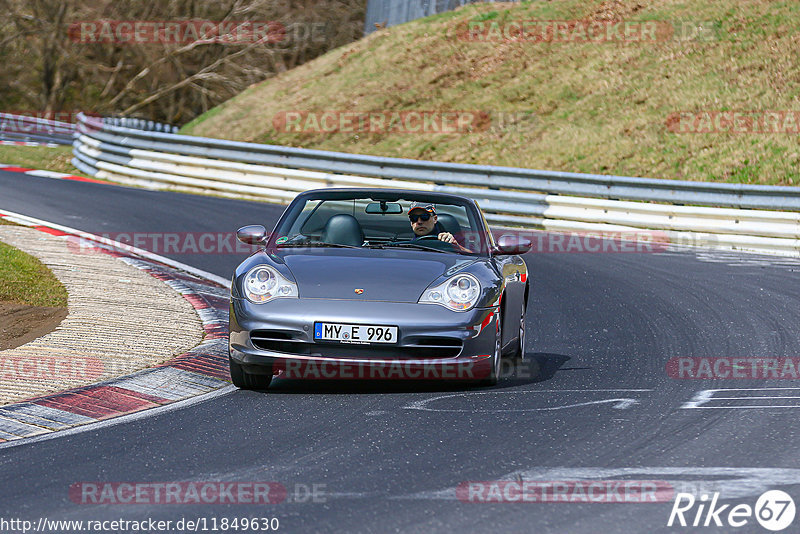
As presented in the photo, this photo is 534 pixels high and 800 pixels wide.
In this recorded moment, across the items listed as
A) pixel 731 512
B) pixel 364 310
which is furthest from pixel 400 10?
pixel 731 512

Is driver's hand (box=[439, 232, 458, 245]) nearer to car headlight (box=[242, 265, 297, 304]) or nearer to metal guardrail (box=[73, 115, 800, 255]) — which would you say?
car headlight (box=[242, 265, 297, 304])

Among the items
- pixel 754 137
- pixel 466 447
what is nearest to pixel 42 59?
pixel 754 137

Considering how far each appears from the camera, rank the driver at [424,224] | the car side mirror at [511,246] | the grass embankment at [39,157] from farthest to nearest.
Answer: the grass embankment at [39,157] < the driver at [424,224] < the car side mirror at [511,246]

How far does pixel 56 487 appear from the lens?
5.06 metres

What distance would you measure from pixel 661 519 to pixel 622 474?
674 mm

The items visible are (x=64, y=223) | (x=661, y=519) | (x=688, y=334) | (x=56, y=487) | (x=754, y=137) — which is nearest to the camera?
(x=661, y=519)

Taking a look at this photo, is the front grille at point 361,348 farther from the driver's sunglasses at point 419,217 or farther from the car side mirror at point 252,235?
the driver's sunglasses at point 419,217

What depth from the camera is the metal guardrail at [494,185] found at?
17.6 metres

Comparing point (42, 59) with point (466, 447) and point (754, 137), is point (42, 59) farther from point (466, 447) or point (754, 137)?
point (466, 447)

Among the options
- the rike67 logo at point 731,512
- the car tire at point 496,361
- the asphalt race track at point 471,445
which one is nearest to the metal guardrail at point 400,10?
the asphalt race track at point 471,445

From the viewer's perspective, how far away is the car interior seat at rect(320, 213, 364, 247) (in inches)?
321

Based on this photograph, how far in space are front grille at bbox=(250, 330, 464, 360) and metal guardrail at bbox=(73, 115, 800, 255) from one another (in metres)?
10.9

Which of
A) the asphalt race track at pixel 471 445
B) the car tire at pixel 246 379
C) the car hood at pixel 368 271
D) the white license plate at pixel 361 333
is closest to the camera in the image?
the asphalt race track at pixel 471 445

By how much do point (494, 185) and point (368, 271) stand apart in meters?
13.3
